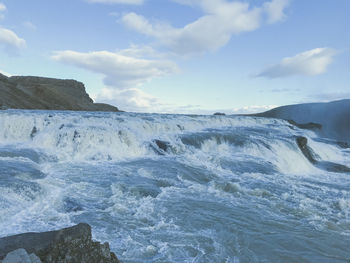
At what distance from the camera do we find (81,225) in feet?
12.2

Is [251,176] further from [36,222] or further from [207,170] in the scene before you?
[36,222]

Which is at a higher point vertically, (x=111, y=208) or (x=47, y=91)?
(x=47, y=91)

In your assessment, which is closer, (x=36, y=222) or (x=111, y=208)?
(x=36, y=222)

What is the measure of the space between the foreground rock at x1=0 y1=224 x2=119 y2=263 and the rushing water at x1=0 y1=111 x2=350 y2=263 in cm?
101

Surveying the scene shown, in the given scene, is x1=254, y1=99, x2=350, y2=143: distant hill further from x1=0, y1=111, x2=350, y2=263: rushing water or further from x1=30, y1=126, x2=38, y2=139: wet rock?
x1=30, y1=126, x2=38, y2=139: wet rock

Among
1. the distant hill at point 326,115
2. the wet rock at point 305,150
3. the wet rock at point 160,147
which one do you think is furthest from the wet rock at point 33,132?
the distant hill at point 326,115

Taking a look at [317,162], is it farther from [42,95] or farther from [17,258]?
[42,95]

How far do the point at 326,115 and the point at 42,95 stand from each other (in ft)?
175

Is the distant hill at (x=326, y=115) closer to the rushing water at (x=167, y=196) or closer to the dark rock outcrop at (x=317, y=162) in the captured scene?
the dark rock outcrop at (x=317, y=162)

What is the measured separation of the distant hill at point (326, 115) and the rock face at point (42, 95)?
134 ft

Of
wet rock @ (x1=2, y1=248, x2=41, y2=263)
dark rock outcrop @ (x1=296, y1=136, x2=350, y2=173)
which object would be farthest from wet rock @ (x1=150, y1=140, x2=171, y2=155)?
wet rock @ (x1=2, y1=248, x2=41, y2=263)

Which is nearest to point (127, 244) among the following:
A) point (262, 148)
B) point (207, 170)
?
point (207, 170)

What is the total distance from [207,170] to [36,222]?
23.0 feet

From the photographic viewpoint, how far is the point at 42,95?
60094mm
